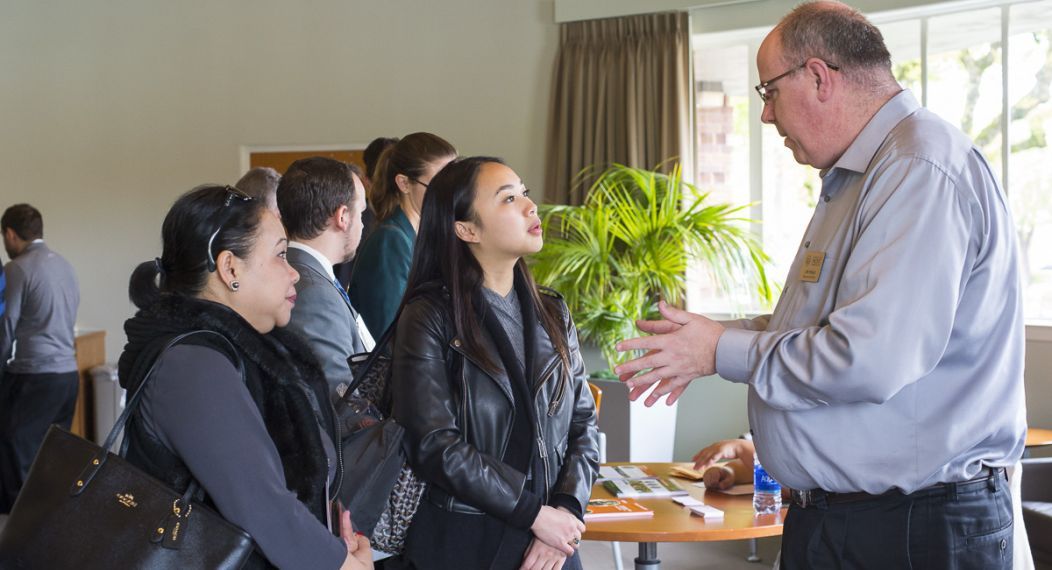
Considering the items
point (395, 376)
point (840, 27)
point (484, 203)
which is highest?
point (840, 27)

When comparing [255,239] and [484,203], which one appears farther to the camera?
[484,203]

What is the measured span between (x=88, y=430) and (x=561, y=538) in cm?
580

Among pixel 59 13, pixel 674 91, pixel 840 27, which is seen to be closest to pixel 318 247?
pixel 840 27

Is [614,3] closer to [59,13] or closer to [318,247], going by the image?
[318,247]

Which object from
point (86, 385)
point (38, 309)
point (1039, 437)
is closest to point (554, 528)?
point (1039, 437)

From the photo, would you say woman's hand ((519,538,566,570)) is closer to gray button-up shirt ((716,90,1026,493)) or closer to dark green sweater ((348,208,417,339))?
gray button-up shirt ((716,90,1026,493))

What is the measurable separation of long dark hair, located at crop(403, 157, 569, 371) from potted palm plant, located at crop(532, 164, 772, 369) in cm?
292

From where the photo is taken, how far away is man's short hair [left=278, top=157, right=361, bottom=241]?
2.75 m

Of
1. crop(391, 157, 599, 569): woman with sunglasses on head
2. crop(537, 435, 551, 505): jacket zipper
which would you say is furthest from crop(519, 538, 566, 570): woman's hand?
crop(537, 435, 551, 505): jacket zipper

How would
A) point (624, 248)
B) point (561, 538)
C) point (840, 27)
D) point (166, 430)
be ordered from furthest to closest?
1. point (624, 248)
2. point (561, 538)
3. point (840, 27)
4. point (166, 430)

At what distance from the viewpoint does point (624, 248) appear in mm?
5941

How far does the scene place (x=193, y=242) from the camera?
179 cm

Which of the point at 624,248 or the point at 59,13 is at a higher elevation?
the point at 59,13

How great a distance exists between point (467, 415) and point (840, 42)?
3.60 feet
